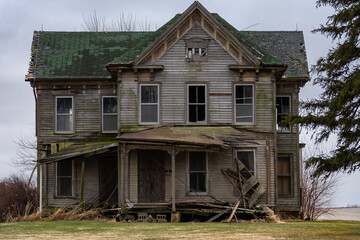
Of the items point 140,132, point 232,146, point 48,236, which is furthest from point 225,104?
point 48,236

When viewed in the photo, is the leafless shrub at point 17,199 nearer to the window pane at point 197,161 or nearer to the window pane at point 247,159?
the window pane at point 197,161

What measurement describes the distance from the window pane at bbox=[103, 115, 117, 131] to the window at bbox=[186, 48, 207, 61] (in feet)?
17.1

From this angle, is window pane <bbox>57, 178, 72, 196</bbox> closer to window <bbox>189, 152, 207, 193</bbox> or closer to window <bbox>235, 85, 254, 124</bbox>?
window <bbox>189, 152, 207, 193</bbox>

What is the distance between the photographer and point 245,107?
2881 centimetres

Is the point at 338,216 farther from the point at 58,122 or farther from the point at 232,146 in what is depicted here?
the point at 58,122

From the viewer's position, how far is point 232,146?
2836cm

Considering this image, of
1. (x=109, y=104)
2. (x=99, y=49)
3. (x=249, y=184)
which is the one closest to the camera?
(x=249, y=184)

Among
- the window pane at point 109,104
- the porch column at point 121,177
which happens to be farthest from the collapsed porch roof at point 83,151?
the window pane at point 109,104

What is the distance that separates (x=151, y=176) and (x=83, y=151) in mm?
3063

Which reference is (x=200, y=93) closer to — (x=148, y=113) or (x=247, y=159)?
(x=148, y=113)

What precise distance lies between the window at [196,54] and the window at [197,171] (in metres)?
4.07

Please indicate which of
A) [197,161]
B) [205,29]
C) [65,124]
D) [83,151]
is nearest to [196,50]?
[205,29]

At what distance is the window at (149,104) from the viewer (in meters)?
28.7

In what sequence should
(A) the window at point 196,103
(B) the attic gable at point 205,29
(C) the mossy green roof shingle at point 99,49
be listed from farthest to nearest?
1. (C) the mossy green roof shingle at point 99,49
2. (A) the window at point 196,103
3. (B) the attic gable at point 205,29
